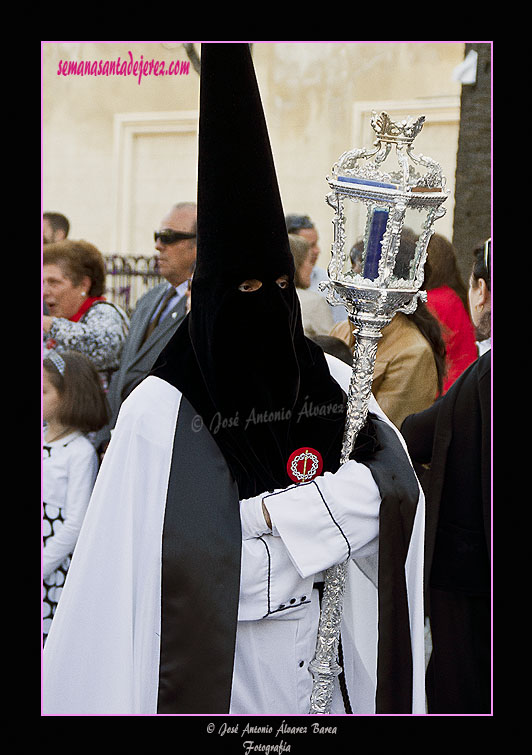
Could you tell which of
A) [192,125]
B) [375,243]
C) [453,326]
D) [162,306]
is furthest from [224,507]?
[192,125]

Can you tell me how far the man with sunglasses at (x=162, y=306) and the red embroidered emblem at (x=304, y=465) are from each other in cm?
167

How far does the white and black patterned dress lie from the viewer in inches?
145

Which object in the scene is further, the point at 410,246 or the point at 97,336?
the point at 97,336

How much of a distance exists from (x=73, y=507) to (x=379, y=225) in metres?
2.02

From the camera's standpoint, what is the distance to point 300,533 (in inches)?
94.5

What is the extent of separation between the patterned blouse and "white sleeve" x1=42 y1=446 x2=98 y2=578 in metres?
0.60

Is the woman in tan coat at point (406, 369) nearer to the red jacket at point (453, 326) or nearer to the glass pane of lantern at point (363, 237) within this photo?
the red jacket at point (453, 326)

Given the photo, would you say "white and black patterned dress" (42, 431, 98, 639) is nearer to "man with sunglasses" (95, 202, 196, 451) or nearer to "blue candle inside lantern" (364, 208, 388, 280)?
"man with sunglasses" (95, 202, 196, 451)

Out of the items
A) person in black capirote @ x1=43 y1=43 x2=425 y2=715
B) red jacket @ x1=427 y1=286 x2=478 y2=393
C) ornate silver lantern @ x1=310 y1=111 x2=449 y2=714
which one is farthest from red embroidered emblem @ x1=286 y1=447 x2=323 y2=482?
red jacket @ x1=427 y1=286 x2=478 y2=393

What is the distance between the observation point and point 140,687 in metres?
2.49

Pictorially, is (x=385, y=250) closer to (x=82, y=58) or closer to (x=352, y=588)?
(x=352, y=588)

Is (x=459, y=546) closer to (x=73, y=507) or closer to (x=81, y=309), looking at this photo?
(x=73, y=507)
